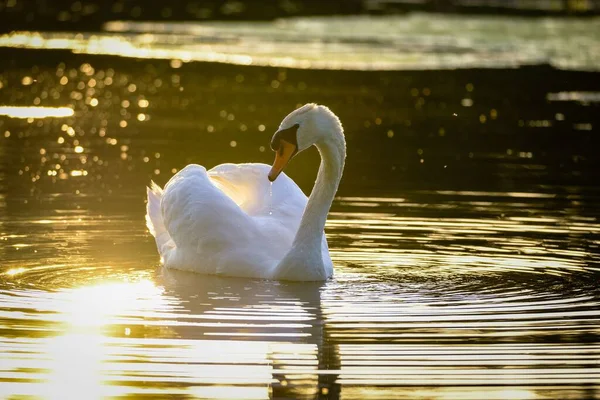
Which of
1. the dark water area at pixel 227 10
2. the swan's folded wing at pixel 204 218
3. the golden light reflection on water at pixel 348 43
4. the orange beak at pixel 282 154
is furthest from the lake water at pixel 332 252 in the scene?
the dark water area at pixel 227 10

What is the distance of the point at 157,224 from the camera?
14.9 m

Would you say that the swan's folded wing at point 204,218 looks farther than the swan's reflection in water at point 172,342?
Yes

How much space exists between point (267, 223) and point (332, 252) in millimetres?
1285

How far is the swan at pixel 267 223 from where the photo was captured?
1329cm

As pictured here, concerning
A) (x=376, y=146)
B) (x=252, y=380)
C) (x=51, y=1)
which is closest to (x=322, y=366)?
(x=252, y=380)

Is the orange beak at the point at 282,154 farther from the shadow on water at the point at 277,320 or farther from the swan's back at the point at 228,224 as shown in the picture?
the shadow on water at the point at 277,320

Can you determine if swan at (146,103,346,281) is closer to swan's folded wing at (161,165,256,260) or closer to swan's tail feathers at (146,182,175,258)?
swan's folded wing at (161,165,256,260)

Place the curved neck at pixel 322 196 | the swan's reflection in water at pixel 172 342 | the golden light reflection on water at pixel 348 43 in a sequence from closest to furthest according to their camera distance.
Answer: the swan's reflection in water at pixel 172 342 < the curved neck at pixel 322 196 < the golden light reflection on water at pixel 348 43

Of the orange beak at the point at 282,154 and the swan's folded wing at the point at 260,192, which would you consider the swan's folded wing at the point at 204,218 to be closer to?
the orange beak at the point at 282,154

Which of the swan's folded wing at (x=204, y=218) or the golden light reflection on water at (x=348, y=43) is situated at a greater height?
the golden light reflection on water at (x=348, y=43)

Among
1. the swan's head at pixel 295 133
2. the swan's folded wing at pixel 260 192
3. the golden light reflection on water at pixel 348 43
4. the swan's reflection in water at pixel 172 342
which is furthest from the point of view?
the golden light reflection on water at pixel 348 43

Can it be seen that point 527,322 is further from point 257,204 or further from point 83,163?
point 83,163

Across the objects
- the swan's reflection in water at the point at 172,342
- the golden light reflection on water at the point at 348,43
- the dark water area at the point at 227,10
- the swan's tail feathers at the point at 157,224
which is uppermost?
the dark water area at the point at 227,10

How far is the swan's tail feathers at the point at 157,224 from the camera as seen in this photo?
1444 cm
